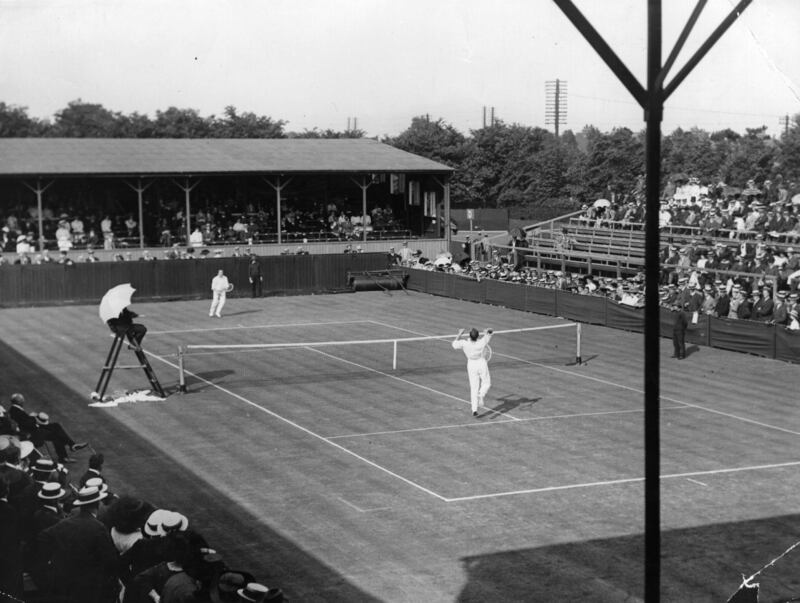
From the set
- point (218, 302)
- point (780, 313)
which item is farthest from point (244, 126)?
point (780, 313)

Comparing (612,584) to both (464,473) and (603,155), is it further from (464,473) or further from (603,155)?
(603,155)

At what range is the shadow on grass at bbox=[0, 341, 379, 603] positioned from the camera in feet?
49.6

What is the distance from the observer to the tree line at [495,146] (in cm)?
8075

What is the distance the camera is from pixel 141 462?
21.5 metres

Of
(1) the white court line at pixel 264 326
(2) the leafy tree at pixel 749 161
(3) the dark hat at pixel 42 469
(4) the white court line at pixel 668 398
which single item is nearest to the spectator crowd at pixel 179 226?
(1) the white court line at pixel 264 326

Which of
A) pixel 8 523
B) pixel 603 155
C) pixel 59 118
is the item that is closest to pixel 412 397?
pixel 8 523

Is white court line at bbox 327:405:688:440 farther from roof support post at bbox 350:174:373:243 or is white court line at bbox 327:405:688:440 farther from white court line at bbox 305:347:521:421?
roof support post at bbox 350:174:373:243

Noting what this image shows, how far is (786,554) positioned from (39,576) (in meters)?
10.5

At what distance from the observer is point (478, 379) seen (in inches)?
989

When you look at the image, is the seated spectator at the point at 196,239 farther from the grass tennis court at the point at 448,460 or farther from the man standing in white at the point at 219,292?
the grass tennis court at the point at 448,460

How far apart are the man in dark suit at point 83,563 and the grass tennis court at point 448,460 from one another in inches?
203

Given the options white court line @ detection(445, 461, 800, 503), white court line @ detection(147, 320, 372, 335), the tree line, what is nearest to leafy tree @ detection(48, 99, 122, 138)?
the tree line

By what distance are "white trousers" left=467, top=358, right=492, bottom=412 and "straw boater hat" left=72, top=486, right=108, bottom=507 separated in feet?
44.9

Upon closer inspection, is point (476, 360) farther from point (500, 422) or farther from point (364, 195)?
point (364, 195)
